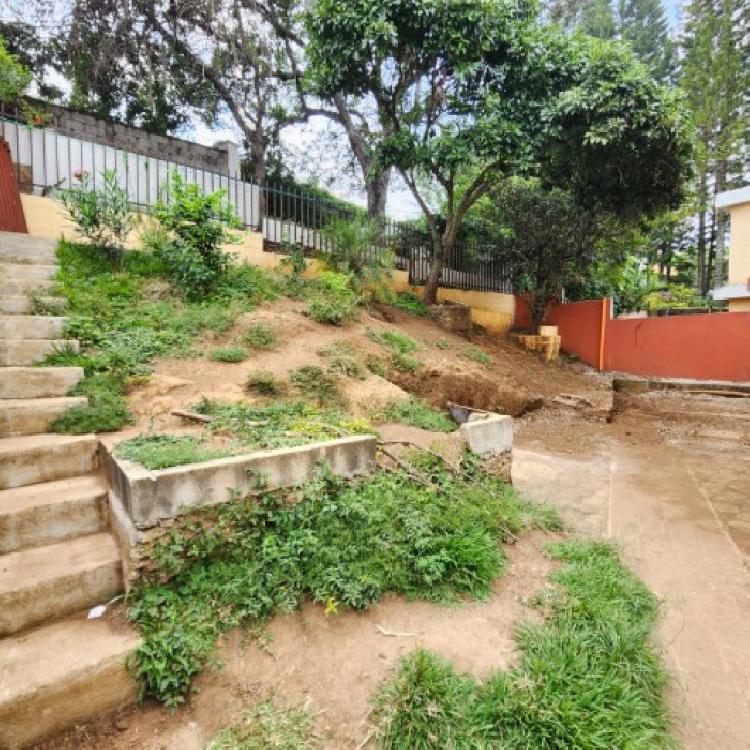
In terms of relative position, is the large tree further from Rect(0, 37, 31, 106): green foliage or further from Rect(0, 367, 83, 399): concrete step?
Rect(0, 367, 83, 399): concrete step

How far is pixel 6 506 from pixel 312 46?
337 inches

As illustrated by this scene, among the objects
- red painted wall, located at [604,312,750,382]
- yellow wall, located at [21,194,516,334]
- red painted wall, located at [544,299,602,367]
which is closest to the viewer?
yellow wall, located at [21,194,516,334]

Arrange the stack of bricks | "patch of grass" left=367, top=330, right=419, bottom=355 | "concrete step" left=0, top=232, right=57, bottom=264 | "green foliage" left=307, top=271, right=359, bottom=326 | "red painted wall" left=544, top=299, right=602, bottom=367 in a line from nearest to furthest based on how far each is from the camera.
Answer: "concrete step" left=0, top=232, right=57, bottom=264
"green foliage" left=307, top=271, right=359, bottom=326
"patch of grass" left=367, top=330, right=419, bottom=355
the stack of bricks
"red painted wall" left=544, top=299, right=602, bottom=367

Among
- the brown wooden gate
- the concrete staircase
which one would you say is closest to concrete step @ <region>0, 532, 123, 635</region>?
the concrete staircase

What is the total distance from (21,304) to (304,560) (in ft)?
12.5

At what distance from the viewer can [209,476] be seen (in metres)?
2.39

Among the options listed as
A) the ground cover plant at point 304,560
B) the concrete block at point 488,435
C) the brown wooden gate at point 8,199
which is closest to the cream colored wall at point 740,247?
the concrete block at point 488,435

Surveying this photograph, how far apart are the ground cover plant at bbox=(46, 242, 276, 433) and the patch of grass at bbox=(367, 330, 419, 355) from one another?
1671 millimetres

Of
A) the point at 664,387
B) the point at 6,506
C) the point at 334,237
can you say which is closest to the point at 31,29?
the point at 334,237

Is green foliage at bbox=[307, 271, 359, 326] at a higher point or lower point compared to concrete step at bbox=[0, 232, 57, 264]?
lower

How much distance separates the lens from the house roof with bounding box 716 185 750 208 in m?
10.4

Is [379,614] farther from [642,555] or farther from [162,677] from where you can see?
[642,555]

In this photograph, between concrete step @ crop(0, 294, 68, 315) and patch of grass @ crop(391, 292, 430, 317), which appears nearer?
concrete step @ crop(0, 294, 68, 315)

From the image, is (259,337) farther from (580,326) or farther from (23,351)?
(580,326)
